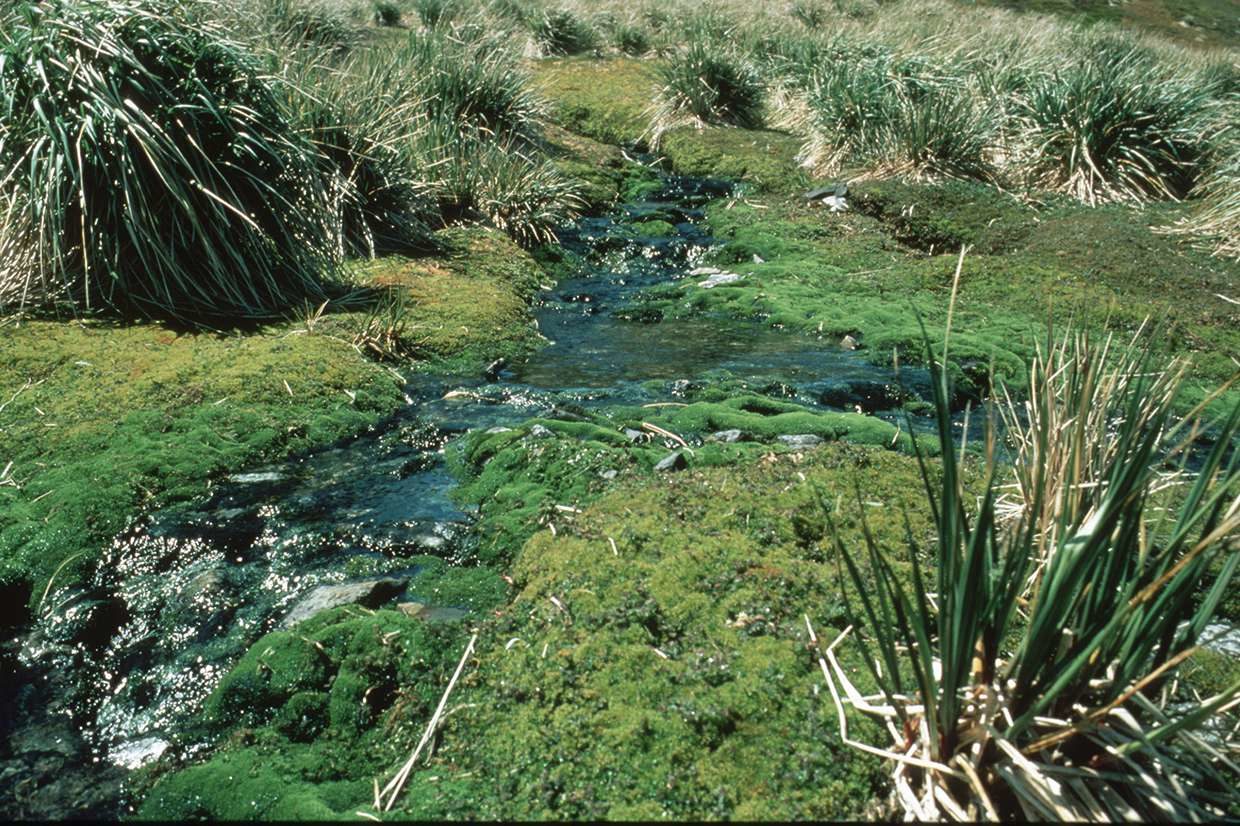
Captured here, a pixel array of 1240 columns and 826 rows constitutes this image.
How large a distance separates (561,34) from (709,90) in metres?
5.63

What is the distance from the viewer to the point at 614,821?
2143mm

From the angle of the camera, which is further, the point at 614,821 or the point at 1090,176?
the point at 1090,176

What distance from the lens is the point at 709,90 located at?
1286 cm

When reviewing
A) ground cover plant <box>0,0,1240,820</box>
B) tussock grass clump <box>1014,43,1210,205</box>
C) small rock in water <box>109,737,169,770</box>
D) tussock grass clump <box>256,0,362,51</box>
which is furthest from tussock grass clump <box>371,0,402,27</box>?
small rock in water <box>109,737,169,770</box>

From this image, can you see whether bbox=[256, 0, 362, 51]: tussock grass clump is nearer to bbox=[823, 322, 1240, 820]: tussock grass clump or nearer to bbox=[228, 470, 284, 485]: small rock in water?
bbox=[228, 470, 284, 485]: small rock in water

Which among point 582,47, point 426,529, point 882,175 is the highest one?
point 582,47

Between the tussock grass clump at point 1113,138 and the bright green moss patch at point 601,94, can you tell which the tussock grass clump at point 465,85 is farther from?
the tussock grass clump at point 1113,138

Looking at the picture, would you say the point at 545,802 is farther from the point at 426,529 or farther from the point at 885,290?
the point at 885,290

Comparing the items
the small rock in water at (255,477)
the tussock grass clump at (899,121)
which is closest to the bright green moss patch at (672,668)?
the small rock in water at (255,477)

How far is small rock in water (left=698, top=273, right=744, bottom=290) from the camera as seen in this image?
7.75m

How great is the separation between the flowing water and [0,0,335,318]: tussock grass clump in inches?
62.2

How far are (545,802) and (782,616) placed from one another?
0.99m

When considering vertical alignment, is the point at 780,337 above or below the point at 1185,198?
below

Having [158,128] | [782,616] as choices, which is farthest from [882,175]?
[782,616]
